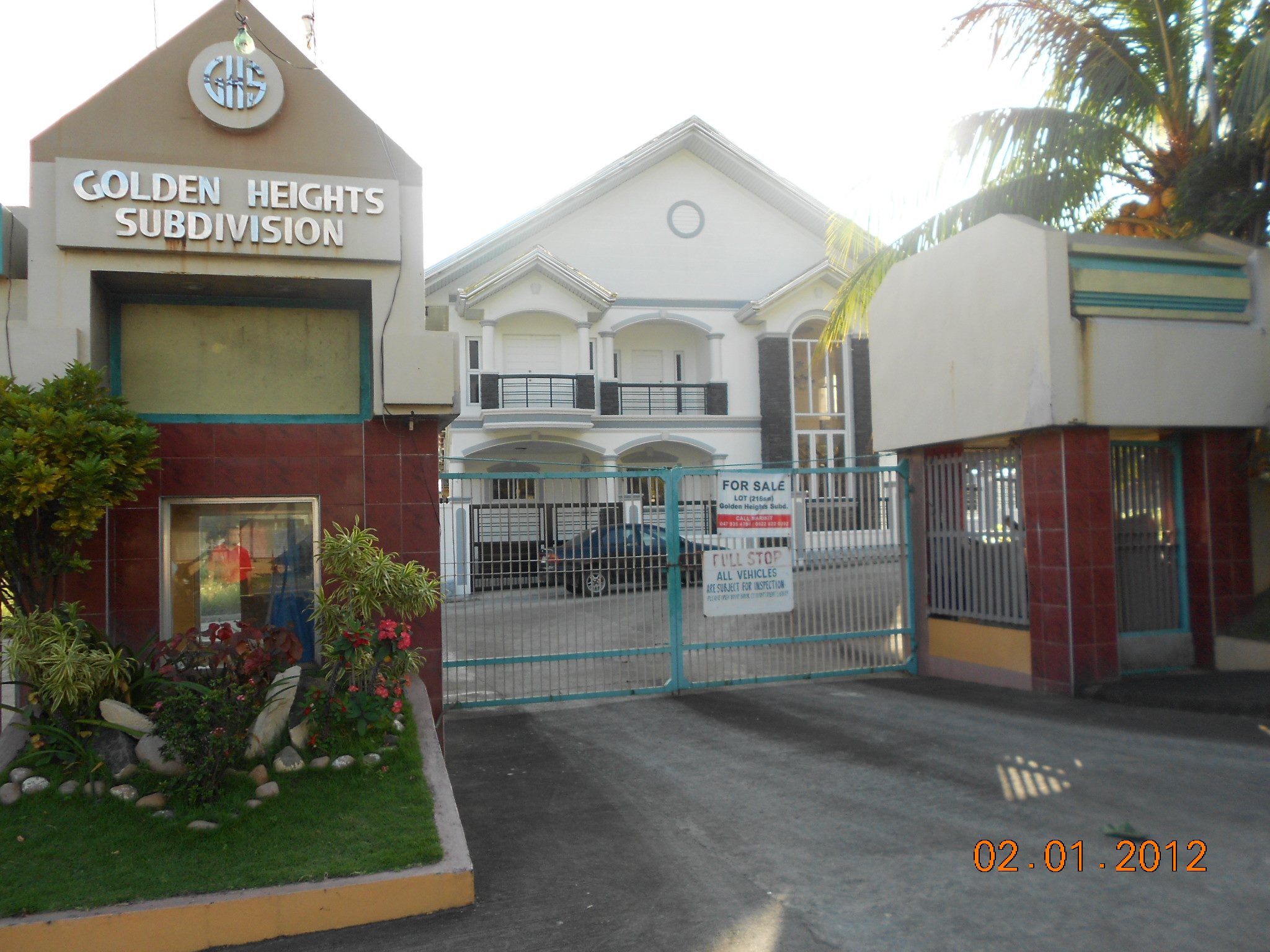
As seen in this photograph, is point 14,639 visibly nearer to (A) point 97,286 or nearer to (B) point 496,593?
(A) point 97,286

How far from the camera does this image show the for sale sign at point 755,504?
32.3 feet

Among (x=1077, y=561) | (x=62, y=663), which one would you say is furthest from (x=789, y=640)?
(x=62, y=663)

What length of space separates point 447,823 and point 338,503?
353cm

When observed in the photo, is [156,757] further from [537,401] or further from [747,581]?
[537,401]

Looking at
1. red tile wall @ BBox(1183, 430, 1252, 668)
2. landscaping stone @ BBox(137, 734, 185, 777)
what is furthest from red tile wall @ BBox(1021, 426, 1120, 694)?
landscaping stone @ BBox(137, 734, 185, 777)

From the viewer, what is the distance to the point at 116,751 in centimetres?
571

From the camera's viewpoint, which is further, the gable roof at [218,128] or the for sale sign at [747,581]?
the for sale sign at [747,581]

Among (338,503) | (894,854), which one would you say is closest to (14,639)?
(338,503)

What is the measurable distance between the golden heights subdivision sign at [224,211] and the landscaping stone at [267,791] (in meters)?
4.27

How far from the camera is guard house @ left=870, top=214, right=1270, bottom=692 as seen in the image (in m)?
8.91

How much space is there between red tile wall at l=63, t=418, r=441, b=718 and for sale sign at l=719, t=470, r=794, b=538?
10.6ft

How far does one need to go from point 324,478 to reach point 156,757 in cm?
285

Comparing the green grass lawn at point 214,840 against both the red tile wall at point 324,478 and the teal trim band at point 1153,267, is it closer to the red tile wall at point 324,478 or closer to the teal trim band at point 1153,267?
the red tile wall at point 324,478
